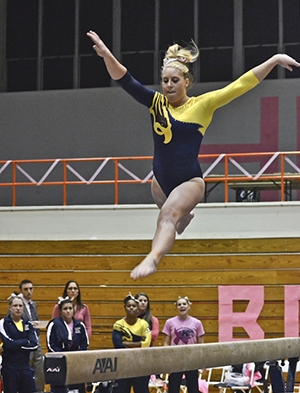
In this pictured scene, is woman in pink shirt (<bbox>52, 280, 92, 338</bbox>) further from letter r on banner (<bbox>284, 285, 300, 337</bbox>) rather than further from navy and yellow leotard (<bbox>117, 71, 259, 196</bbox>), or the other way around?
navy and yellow leotard (<bbox>117, 71, 259, 196</bbox>)

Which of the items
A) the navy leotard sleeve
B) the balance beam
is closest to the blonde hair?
the navy leotard sleeve

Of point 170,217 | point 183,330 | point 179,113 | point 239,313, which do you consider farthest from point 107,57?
point 239,313

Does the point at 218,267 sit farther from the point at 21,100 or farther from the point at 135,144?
the point at 21,100

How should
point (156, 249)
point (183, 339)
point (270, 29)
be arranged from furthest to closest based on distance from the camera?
point (270, 29)
point (183, 339)
point (156, 249)

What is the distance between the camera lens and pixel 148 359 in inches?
120

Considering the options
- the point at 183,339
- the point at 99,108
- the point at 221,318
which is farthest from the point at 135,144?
the point at 183,339

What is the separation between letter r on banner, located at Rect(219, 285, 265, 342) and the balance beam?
4.80 m

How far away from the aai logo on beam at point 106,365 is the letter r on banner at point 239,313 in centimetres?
608

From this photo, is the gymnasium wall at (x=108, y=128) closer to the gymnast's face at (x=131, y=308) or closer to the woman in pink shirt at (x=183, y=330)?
the woman in pink shirt at (x=183, y=330)

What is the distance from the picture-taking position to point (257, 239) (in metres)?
8.84

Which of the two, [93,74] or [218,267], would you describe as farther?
[93,74]

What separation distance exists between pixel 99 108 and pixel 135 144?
1.11 m

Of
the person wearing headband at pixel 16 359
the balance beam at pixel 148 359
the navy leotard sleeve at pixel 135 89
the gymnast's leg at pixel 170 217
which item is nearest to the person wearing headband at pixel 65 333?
the person wearing headband at pixel 16 359

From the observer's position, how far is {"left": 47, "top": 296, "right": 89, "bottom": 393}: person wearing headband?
21.6 ft
